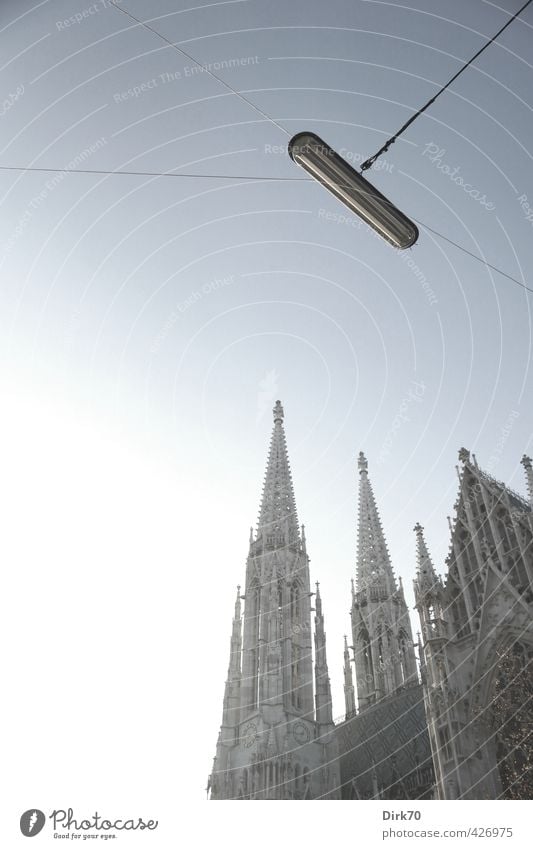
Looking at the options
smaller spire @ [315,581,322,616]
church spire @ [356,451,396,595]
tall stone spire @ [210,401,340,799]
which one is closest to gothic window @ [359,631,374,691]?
church spire @ [356,451,396,595]

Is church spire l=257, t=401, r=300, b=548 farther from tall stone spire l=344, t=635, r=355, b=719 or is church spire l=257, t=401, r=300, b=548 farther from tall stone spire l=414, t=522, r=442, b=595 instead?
tall stone spire l=414, t=522, r=442, b=595

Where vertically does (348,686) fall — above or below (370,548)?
below

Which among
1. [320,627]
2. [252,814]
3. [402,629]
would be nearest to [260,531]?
[320,627]

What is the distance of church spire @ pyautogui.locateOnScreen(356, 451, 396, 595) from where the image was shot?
38406 millimetres

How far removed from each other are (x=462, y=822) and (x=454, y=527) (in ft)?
40.3

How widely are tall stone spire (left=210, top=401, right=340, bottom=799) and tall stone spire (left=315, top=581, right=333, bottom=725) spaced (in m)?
0.04

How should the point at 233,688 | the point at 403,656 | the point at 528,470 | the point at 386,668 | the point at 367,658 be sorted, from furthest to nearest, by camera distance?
1. the point at 367,658
2. the point at 403,656
3. the point at 386,668
4. the point at 233,688
5. the point at 528,470

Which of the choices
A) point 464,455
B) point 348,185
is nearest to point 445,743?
point 464,455

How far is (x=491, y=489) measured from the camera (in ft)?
59.6

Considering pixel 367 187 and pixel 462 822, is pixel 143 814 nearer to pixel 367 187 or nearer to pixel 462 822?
pixel 462 822

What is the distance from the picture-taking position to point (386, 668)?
3338 cm

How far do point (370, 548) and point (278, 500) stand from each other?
829 cm

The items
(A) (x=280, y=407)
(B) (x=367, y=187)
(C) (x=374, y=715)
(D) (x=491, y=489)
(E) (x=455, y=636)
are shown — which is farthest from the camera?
(A) (x=280, y=407)

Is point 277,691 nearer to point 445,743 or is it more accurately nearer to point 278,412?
point 445,743
